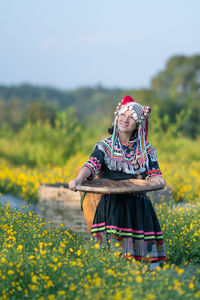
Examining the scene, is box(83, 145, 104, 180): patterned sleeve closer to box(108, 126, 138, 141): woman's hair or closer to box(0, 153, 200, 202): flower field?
box(108, 126, 138, 141): woman's hair

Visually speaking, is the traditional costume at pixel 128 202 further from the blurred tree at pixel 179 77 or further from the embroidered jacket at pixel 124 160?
the blurred tree at pixel 179 77

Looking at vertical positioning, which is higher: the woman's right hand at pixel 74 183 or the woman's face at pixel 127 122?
the woman's face at pixel 127 122

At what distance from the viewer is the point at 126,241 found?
3.37 metres

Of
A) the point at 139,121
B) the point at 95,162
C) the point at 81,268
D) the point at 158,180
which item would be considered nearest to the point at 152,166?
the point at 158,180

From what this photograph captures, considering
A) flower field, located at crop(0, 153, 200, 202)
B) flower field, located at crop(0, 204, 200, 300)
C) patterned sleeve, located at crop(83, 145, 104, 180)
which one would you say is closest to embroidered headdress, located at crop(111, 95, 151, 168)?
patterned sleeve, located at crop(83, 145, 104, 180)

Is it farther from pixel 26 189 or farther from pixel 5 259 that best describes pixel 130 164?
pixel 26 189

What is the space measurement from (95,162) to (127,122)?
451mm

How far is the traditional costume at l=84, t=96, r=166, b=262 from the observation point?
3.39 metres

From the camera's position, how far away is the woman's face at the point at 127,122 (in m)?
3.60

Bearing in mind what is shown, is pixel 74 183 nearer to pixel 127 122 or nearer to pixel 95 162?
pixel 95 162

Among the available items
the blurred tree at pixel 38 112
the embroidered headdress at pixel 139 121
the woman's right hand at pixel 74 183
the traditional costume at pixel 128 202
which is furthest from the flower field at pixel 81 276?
the blurred tree at pixel 38 112

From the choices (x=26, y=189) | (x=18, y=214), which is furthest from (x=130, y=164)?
(x=26, y=189)

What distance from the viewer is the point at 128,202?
3.44 meters

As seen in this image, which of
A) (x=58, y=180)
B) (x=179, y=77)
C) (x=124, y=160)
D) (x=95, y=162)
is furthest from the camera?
(x=179, y=77)
